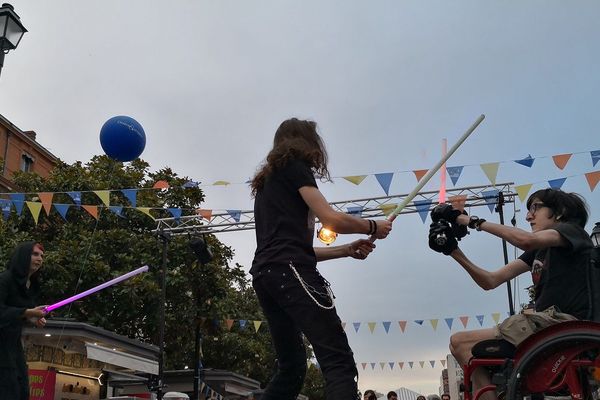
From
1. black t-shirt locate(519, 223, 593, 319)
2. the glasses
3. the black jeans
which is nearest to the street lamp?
the glasses

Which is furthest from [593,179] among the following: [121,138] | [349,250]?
[349,250]

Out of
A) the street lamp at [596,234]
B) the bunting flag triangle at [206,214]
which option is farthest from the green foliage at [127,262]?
the street lamp at [596,234]

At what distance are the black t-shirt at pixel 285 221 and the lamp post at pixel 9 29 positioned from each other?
5.83 m

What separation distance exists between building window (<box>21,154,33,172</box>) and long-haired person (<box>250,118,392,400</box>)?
1436 inches

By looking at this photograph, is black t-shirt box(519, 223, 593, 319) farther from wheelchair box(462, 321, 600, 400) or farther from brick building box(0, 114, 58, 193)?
brick building box(0, 114, 58, 193)

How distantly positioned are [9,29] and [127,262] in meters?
12.6

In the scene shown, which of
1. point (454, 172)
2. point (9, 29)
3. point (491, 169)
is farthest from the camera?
point (454, 172)

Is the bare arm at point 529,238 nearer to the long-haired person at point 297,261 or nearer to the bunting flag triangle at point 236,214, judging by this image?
the long-haired person at point 297,261

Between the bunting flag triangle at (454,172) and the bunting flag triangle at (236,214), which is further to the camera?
the bunting flag triangle at (236,214)

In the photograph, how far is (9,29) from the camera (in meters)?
7.57

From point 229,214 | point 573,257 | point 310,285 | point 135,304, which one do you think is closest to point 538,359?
point 573,257

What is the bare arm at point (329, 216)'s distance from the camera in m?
3.02

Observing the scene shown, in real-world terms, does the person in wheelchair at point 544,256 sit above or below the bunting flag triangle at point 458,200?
below

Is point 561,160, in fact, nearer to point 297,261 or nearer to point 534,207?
point 534,207
